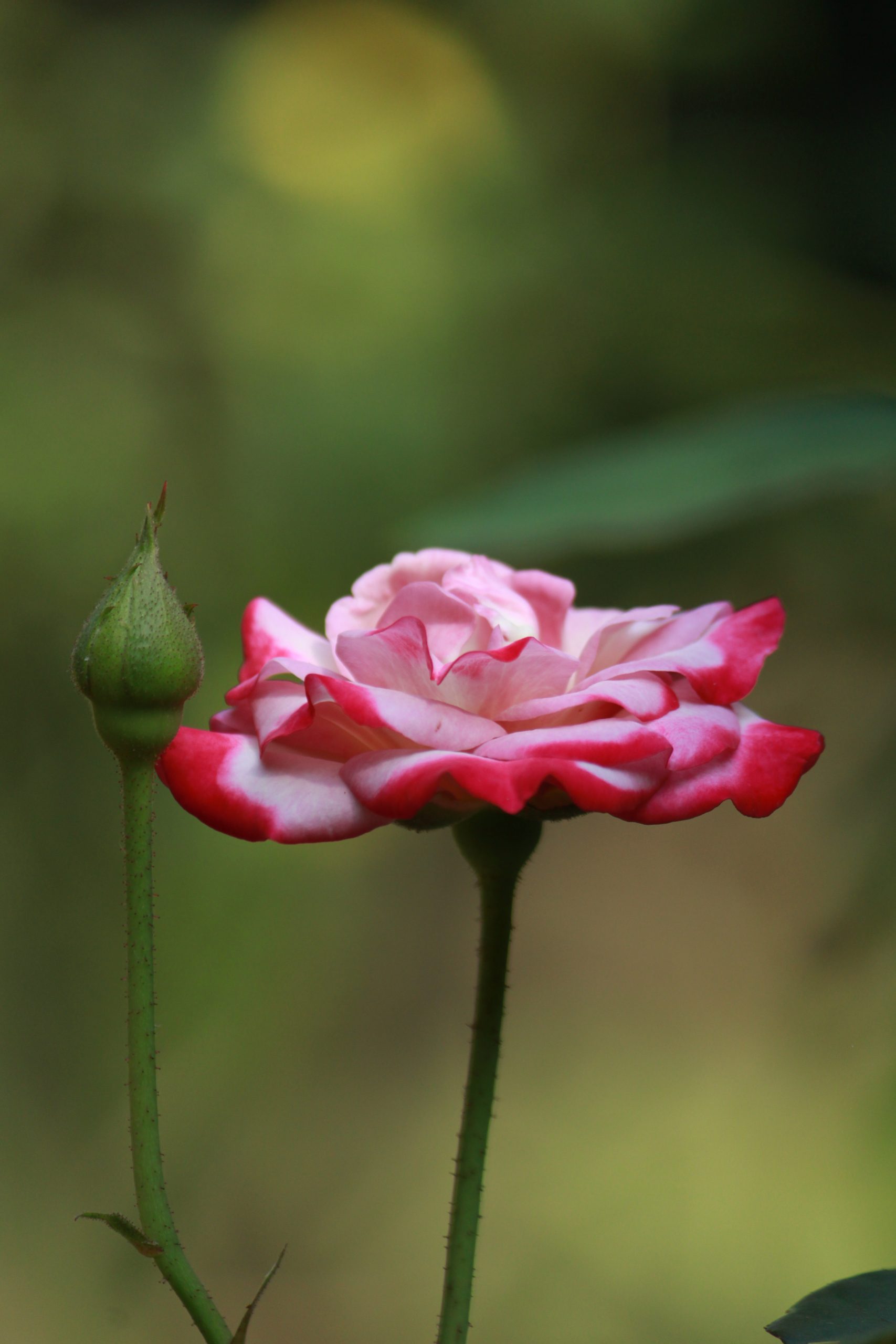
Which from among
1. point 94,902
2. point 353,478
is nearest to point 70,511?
point 353,478

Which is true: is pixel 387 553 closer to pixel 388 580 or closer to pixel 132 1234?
pixel 388 580

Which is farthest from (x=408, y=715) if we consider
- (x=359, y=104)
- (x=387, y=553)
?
(x=359, y=104)

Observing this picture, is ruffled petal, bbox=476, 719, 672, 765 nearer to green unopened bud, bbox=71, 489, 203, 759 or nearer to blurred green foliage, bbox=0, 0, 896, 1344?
green unopened bud, bbox=71, 489, 203, 759

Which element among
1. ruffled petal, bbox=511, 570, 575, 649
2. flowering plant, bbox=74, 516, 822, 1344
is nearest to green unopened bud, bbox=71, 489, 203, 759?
flowering plant, bbox=74, 516, 822, 1344

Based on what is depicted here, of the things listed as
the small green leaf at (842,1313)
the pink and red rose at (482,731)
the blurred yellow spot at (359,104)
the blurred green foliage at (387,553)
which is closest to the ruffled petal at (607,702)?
the pink and red rose at (482,731)

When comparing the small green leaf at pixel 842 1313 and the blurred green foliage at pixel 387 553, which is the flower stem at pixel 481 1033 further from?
the blurred green foliage at pixel 387 553

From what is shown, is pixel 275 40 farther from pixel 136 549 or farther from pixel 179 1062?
pixel 136 549
